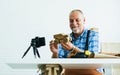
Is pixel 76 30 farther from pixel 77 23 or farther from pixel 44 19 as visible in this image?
pixel 44 19

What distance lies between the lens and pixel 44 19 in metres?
1.87

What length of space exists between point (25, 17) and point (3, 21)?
17 centimetres

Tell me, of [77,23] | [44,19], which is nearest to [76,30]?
[77,23]

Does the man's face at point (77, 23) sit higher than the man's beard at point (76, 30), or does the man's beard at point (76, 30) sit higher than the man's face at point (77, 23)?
the man's face at point (77, 23)

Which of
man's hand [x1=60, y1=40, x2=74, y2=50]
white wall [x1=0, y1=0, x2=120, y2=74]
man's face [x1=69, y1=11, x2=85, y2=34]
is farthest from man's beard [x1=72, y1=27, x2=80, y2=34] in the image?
white wall [x1=0, y1=0, x2=120, y2=74]

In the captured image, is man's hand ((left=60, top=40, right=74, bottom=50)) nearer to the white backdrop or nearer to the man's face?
the man's face

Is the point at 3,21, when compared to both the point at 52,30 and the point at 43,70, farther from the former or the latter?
the point at 43,70

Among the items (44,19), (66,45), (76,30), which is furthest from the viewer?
(44,19)

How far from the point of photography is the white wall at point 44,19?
182 cm

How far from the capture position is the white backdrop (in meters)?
1.82

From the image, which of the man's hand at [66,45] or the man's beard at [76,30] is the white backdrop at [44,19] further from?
the man's hand at [66,45]

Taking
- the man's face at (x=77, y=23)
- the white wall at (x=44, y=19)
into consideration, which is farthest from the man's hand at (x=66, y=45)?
the white wall at (x=44, y=19)

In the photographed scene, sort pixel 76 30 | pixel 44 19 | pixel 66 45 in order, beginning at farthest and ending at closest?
pixel 44 19
pixel 76 30
pixel 66 45

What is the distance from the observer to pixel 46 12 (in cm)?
188
